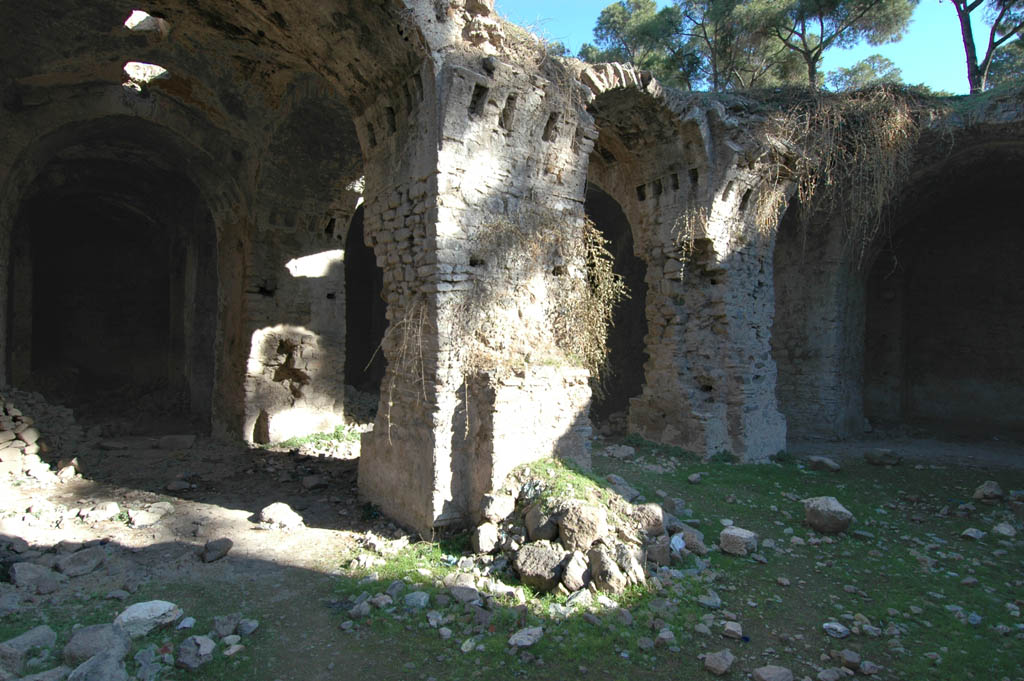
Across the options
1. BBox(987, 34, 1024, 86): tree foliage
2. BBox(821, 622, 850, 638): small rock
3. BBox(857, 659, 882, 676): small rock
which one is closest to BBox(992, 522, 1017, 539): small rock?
BBox(821, 622, 850, 638): small rock

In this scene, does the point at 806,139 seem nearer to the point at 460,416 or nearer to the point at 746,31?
the point at 460,416

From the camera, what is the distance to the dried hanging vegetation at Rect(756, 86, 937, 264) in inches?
328

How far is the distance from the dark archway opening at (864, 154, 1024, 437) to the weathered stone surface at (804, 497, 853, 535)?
7478mm

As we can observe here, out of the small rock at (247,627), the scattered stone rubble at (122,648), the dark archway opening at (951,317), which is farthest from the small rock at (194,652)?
the dark archway opening at (951,317)

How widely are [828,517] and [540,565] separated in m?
2.97

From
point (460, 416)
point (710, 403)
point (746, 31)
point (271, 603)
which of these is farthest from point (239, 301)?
point (746, 31)

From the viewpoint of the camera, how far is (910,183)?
999cm

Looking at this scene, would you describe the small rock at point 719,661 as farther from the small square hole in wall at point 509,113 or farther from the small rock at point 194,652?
the small square hole in wall at point 509,113

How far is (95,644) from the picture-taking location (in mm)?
3135

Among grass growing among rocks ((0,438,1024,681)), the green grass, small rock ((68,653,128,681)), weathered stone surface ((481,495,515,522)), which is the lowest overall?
grass growing among rocks ((0,438,1024,681))

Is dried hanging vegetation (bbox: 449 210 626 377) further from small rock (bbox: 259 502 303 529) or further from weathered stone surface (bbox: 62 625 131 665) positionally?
weathered stone surface (bbox: 62 625 131 665)

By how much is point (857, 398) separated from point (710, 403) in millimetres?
4494

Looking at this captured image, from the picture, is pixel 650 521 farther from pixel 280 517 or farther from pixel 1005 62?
pixel 1005 62

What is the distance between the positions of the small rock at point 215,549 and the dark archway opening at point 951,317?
1150 cm
